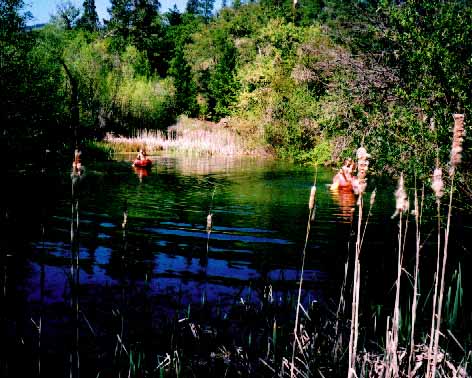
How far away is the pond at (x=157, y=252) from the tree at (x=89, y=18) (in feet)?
266

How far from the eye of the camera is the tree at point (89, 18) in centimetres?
9544

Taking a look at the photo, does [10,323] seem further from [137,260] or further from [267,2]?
[267,2]

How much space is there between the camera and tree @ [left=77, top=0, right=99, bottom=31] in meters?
95.4

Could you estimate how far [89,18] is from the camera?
317 ft

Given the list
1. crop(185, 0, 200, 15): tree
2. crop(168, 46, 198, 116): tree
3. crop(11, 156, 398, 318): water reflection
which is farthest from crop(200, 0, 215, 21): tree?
crop(11, 156, 398, 318): water reflection

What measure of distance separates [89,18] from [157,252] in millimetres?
95637

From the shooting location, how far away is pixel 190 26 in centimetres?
9000

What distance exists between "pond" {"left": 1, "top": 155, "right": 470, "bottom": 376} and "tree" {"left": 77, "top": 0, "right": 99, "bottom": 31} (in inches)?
3192

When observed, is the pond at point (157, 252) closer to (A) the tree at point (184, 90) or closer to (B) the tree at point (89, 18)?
(A) the tree at point (184, 90)

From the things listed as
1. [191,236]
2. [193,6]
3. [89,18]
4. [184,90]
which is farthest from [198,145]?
[193,6]

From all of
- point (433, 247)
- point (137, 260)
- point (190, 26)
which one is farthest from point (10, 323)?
point (190, 26)

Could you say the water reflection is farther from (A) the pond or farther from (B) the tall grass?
(B) the tall grass

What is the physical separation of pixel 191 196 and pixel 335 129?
857 cm

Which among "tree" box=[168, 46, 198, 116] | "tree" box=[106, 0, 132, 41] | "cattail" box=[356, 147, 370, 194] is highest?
"tree" box=[106, 0, 132, 41]
